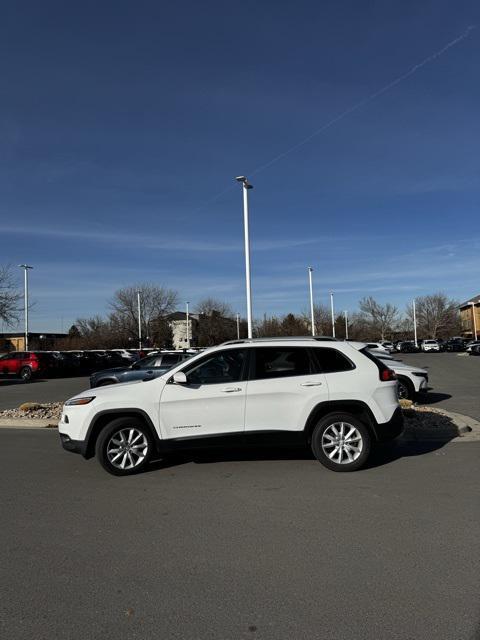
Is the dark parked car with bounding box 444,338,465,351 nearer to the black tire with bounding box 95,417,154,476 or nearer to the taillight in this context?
the taillight

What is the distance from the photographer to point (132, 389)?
694cm

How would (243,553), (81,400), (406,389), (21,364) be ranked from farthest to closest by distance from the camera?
(21,364) < (406,389) < (81,400) < (243,553)

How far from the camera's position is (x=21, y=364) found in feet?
95.3

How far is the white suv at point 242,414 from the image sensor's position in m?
6.84

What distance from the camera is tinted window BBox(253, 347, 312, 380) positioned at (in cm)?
702

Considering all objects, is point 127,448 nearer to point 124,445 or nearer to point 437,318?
point 124,445

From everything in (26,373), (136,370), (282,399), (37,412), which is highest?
(136,370)

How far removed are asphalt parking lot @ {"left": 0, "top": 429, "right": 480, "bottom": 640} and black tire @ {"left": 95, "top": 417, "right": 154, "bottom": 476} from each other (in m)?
0.18

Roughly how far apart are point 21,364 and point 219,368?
24998 mm

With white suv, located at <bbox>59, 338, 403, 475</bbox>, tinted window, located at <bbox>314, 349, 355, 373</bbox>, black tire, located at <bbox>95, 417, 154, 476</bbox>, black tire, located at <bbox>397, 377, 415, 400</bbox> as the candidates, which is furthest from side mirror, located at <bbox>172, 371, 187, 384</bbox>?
black tire, located at <bbox>397, 377, 415, 400</bbox>

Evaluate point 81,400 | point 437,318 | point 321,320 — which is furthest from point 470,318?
point 81,400

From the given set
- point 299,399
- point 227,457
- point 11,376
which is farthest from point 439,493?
point 11,376

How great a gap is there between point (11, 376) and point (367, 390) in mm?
29244

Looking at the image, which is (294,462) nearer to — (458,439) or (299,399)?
(299,399)
